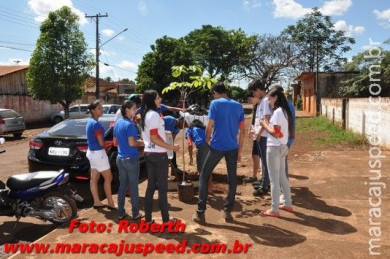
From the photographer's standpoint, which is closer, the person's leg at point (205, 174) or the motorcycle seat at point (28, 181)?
the person's leg at point (205, 174)

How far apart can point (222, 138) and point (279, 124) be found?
2.56ft

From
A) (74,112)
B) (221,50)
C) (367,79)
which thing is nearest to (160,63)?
(221,50)

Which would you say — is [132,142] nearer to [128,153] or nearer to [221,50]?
[128,153]

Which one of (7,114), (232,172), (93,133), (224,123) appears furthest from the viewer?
(7,114)

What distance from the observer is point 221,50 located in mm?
41812

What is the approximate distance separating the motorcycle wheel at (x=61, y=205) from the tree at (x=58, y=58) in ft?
62.3

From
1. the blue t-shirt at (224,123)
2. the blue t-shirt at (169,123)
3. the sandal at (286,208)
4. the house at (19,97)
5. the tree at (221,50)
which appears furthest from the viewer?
the tree at (221,50)

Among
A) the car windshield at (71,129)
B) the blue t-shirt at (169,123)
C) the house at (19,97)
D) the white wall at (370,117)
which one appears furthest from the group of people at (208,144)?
the house at (19,97)

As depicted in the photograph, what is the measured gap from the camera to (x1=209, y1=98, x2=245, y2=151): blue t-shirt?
15.0 ft

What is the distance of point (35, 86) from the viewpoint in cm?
2247

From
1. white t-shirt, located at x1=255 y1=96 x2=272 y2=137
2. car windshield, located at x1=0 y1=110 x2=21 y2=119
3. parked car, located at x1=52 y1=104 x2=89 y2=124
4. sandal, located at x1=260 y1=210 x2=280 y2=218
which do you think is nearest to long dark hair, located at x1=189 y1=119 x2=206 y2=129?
white t-shirt, located at x1=255 y1=96 x2=272 y2=137

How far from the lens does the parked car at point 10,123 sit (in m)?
15.8

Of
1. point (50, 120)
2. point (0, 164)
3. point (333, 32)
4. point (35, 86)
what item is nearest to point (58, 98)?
point (35, 86)

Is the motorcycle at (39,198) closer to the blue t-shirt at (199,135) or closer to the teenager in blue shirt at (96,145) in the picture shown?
the teenager in blue shirt at (96,145)
